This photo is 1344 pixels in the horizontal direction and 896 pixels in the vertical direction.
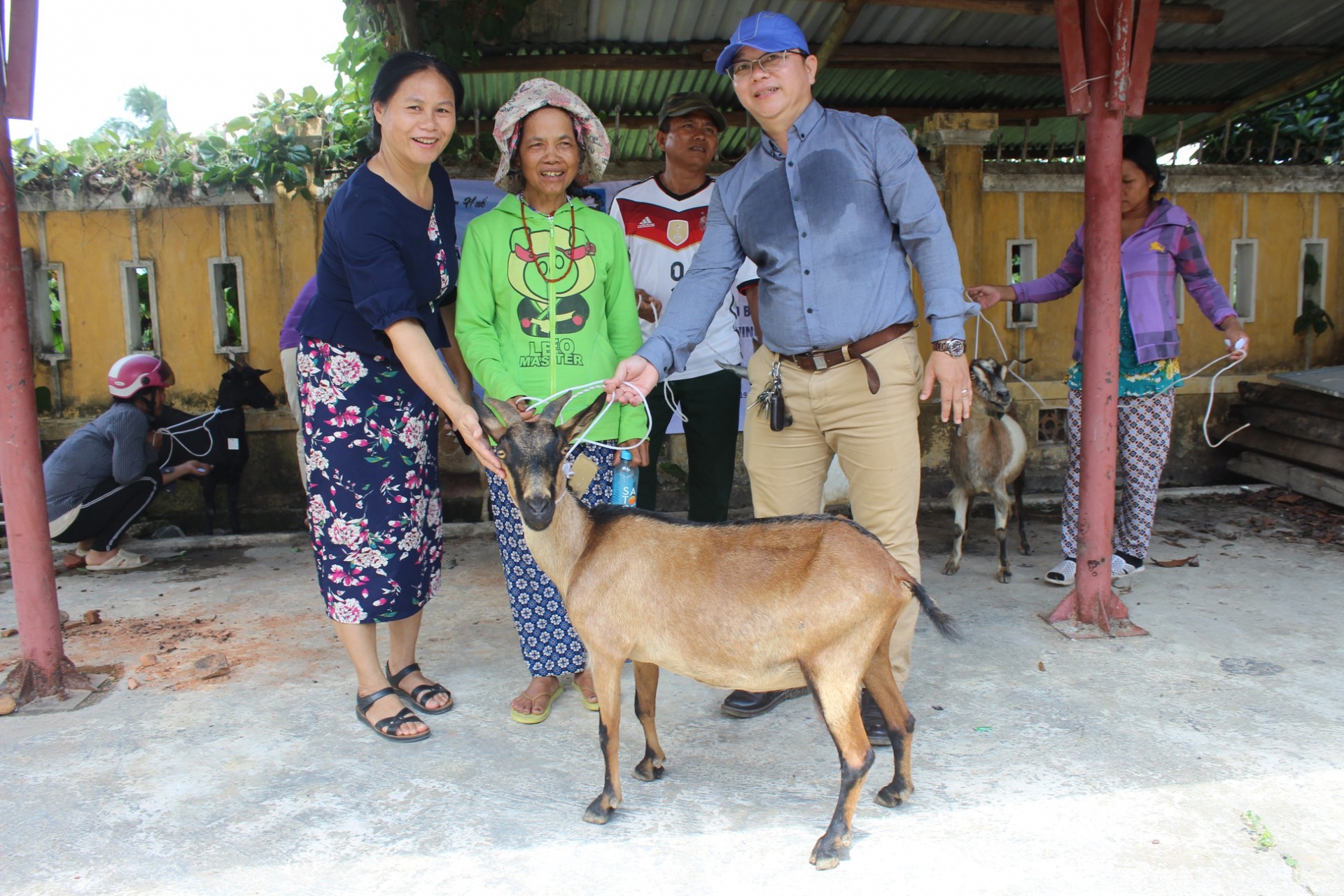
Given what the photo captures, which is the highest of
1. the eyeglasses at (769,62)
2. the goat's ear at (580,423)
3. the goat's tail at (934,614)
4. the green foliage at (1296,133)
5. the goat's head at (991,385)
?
the green foliage at (1296,133)

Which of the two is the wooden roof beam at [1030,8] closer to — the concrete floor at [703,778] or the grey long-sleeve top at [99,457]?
the concrete floor at [703,778]

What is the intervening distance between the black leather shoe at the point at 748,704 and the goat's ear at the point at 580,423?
1308mm

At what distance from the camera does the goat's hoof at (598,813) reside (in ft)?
9.40

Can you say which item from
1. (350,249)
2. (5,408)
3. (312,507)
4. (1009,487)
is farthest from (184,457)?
(1009,487)

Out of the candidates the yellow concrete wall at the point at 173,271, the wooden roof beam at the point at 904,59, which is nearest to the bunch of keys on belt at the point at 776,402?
the wooden roof beam at the point at 904,59

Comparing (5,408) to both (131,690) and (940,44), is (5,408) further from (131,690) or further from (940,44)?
(940,44)

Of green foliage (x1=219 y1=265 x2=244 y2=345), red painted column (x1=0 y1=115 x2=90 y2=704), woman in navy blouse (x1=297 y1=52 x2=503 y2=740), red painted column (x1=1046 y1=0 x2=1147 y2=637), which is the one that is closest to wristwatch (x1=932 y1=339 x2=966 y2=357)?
woman in navy blouse (x1=297 y1=52 x2=503 y2=740)

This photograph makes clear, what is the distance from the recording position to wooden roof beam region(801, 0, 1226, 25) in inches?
226

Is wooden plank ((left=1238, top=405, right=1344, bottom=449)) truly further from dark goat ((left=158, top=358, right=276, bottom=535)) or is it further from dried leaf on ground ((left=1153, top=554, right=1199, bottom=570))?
dark goat ((left=158, top=358, right=276, bottom=535))

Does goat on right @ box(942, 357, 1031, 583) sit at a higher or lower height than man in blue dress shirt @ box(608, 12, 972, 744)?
lower

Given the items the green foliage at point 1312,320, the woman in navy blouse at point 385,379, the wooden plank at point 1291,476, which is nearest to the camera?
the woman in navy blouse at point 385,379

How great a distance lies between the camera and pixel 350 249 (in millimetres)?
3152

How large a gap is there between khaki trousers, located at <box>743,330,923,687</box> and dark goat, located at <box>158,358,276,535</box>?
4701 mm

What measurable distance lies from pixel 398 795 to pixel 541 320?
5.54 feet
